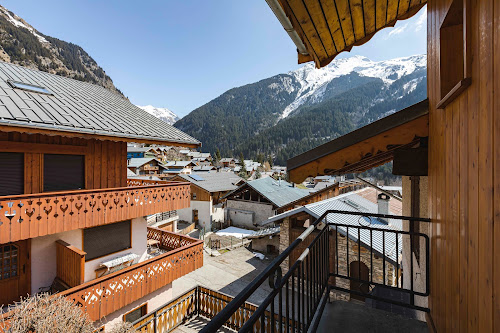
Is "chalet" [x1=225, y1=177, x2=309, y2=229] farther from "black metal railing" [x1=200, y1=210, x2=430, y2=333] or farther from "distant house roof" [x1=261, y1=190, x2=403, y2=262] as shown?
"black metal railing" [x1=200, y1=210, x2=430, y2=333]

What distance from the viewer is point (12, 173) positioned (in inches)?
247

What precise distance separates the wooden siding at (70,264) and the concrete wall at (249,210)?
65.1 feet

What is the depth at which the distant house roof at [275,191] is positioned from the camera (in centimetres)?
2591

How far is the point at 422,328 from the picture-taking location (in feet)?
9.23

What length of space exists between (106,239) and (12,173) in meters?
3.40

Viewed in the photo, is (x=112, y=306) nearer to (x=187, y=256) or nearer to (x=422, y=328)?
(x=187, y=256)

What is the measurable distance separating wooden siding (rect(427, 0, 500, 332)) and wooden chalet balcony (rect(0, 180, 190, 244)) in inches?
311

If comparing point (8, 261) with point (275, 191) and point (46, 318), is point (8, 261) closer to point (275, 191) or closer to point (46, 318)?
point (46, 318)

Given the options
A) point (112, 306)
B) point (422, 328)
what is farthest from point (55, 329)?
point (422, 328)

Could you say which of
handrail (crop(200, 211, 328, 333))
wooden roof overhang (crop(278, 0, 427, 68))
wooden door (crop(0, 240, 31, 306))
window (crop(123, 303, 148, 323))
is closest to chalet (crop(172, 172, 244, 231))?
window (crop(123, 303, 148, 323))

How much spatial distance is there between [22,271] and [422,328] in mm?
9722

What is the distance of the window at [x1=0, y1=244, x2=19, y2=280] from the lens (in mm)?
6785

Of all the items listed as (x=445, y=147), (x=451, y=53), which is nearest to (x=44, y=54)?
(x=451, y=53)

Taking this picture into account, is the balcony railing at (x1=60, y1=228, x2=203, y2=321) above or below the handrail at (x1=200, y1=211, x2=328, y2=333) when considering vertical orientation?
below
